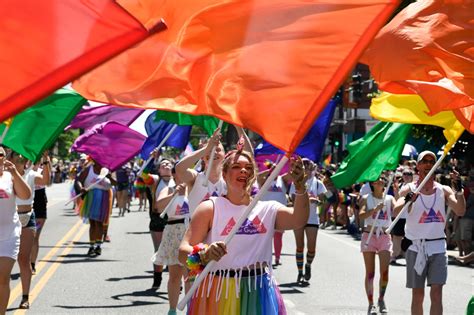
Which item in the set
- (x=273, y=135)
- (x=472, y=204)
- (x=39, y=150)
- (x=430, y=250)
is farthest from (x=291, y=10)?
(x=472, y=204)

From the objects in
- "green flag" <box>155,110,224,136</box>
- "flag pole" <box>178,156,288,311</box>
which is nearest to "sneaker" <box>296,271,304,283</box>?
"green flag" <box>155,110,224,136</box>

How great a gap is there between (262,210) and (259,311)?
66cm

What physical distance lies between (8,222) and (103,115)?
19.2 feet

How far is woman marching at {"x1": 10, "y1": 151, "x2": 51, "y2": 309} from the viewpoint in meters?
11.4

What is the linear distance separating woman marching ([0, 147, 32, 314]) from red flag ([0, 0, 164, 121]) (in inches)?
205

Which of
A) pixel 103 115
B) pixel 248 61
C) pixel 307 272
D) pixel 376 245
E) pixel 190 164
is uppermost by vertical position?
pixel 103 115

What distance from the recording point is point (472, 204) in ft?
61.2

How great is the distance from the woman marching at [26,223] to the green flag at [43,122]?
6.67 ft

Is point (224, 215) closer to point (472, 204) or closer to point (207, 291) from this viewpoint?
point (207, 291)

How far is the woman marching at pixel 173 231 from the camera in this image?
11.1 m

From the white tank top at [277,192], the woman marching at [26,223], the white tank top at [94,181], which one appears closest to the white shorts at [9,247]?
the woman marching at [26,223]

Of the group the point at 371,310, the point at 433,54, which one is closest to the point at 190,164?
the point at 433,54

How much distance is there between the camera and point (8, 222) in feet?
32.0

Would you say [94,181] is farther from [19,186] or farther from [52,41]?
[52,41]
